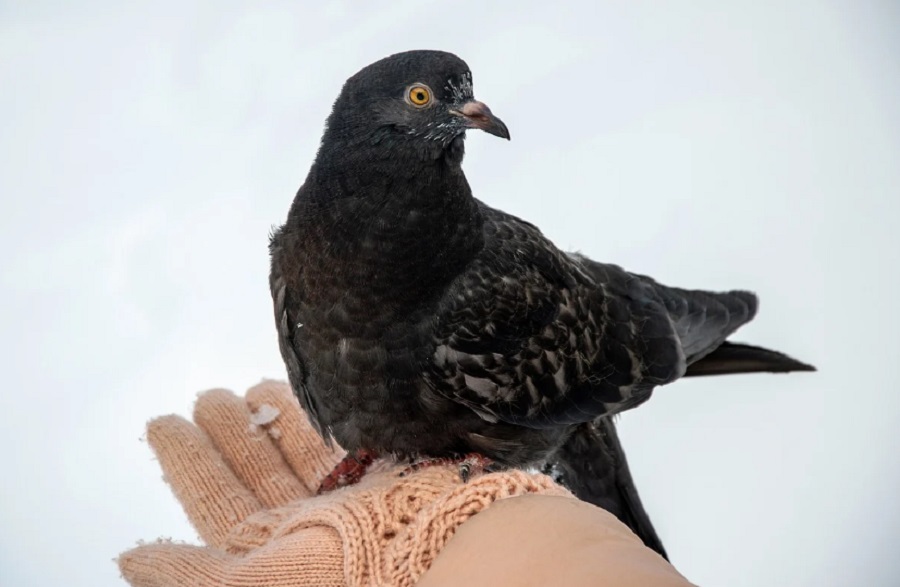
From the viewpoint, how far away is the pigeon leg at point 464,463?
425cm

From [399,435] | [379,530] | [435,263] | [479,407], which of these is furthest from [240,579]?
[435,263]

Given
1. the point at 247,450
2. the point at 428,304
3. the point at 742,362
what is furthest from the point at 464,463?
the point at 742,362

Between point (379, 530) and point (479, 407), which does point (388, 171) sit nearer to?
point (479, 407)

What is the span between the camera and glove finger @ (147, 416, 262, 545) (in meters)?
4.81

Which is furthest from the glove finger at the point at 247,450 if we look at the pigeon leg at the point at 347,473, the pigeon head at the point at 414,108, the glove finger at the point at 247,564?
the pigeon head at the point at 414,108

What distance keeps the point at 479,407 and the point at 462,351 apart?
1.01 feet

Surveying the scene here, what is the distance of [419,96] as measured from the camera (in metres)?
3.96

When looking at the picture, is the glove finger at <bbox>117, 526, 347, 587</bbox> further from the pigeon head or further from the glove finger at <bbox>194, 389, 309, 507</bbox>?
the pigeon head

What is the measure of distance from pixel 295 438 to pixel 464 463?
1.52 metres

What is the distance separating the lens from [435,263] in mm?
4168

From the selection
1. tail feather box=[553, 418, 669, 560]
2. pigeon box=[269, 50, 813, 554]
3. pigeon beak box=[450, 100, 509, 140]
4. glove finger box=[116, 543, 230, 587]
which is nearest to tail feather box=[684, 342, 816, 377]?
pigeon box=[269, 50, 813, 554]

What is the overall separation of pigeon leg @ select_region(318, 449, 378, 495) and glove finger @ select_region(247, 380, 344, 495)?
354mm

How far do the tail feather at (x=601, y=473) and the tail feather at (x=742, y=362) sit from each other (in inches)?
26.2

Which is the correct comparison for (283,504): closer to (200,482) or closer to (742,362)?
(200,482)
